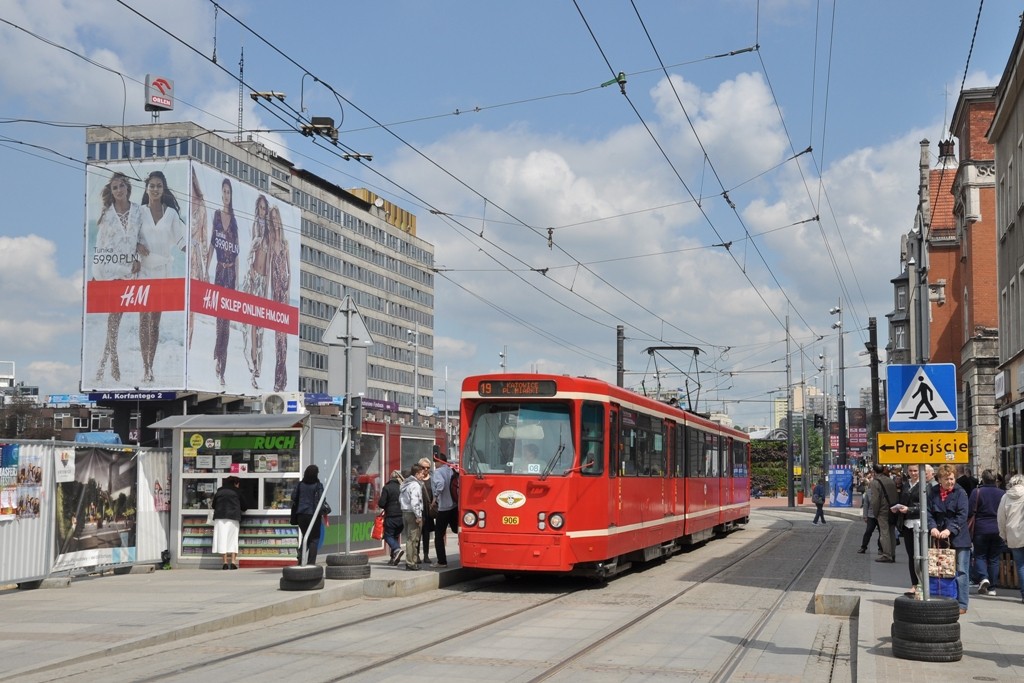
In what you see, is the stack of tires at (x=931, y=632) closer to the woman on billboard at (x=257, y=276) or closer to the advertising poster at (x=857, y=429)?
the advertising poster at (x=857, y=429)

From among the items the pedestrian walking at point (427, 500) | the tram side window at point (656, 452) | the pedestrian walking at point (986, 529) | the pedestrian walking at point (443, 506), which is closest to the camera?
the pedestrian walking at point (986, 529)

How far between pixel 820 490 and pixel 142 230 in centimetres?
4805

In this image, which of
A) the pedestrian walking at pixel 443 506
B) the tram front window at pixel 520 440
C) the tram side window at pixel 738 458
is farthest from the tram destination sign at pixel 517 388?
the tram side window at pixel 738 458

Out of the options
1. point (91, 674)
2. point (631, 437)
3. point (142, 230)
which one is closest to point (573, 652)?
point (91, 674)

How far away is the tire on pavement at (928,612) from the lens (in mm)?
10422

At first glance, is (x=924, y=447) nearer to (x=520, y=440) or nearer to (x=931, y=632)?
(x=931, y=632)

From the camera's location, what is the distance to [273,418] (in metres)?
19.3

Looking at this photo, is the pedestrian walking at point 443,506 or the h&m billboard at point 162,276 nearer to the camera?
the pedestrian walking at point 443,506

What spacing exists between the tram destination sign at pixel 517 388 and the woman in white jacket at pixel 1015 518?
5.91 m

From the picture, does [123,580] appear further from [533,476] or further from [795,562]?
[795,562]

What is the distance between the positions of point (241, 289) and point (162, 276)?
5.67 m

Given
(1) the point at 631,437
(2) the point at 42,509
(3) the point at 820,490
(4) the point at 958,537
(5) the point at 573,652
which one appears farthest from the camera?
(3) the point at 820,490

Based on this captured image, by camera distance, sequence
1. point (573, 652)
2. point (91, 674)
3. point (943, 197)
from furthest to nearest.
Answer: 1. point (943, 197)
2. point (573, 652)
3. point (91, 674)

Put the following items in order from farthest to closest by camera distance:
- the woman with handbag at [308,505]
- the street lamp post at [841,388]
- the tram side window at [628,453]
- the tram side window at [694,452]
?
the street lamp post at [841,388]
the tram side window at [694,452]
the tram side window at [628,453]
the woman with handbag at [308,505]
